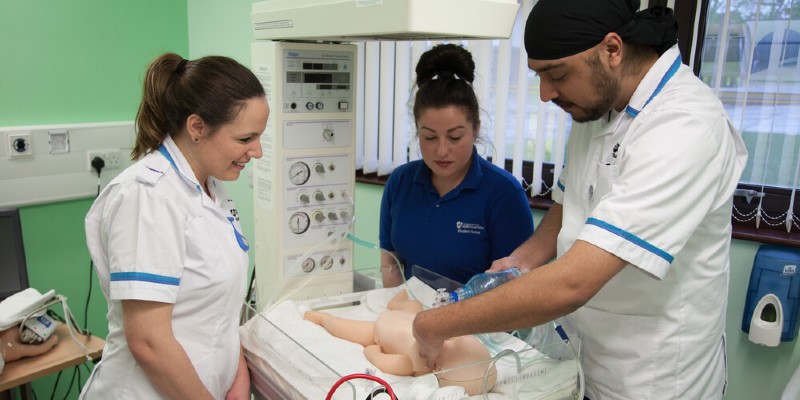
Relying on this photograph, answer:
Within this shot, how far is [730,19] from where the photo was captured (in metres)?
2.02

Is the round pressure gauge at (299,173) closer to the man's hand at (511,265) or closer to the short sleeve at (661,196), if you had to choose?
the man's hand at (511,265)

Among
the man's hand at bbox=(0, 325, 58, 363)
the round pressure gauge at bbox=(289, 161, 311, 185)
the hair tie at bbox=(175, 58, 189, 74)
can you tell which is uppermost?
the hair tie at bbox=(175, 58, 189, 74)

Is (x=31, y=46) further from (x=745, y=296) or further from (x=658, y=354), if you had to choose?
(x=745, y=296)

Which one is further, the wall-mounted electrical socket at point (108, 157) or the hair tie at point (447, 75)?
the wall-mounted electrical socket at point (108, 157)

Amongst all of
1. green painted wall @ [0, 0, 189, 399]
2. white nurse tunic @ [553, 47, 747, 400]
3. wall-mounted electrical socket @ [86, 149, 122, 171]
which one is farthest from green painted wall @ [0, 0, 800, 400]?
white nurse tunic @ [553, 47, 747, 400]

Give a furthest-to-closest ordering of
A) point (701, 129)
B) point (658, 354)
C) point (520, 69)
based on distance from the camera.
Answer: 1. point (520, 69)
2. point (658, 354)
3. point (701, 129)

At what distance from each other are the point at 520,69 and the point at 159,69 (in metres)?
1.51

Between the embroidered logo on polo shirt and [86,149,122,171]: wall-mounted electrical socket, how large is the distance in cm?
170

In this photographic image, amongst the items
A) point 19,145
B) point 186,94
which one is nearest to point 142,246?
point 186,94

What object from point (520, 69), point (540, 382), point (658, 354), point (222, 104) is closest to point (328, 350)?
point (540, 382)

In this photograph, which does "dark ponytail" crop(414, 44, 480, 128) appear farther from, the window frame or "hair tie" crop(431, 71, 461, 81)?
the window frame

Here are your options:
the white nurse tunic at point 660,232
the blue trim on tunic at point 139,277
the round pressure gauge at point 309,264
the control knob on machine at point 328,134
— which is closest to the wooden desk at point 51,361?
the round pressure gauge at point 309,264

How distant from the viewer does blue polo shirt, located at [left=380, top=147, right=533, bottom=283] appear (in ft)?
5.78

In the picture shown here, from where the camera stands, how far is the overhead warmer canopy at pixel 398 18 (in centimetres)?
105
